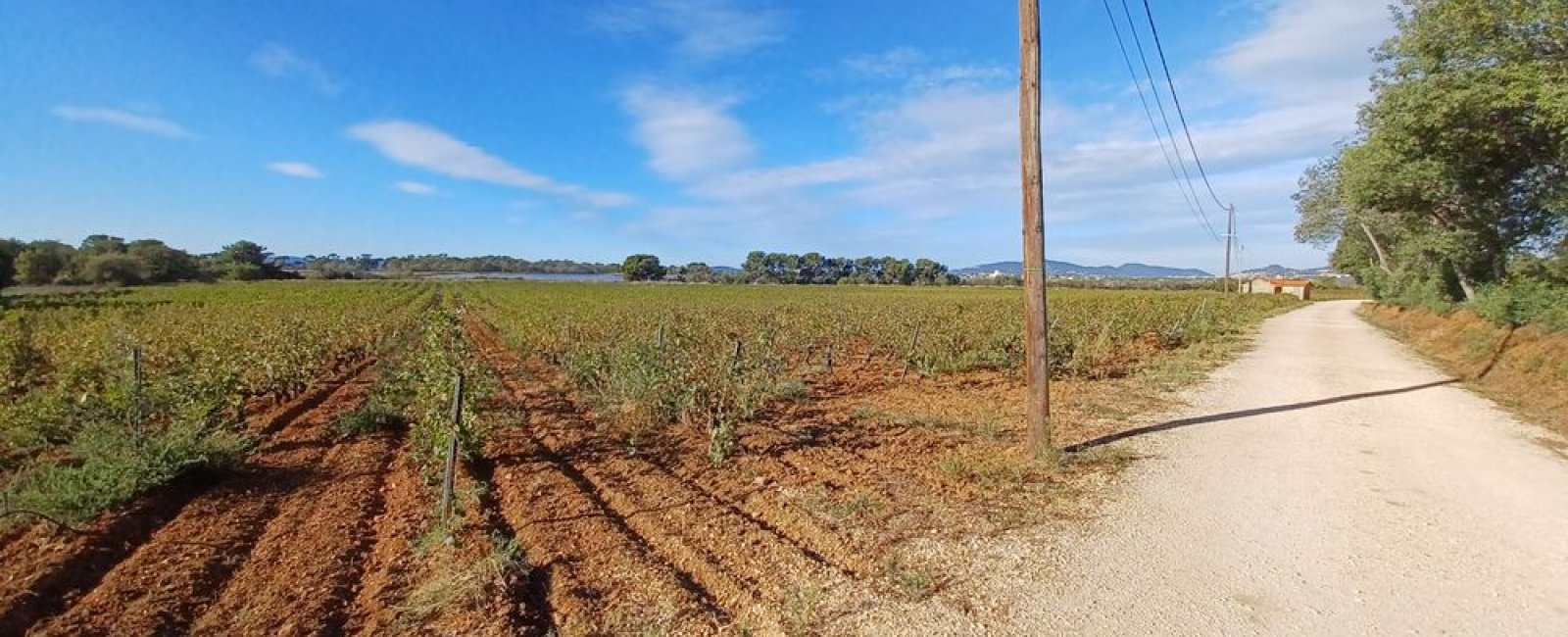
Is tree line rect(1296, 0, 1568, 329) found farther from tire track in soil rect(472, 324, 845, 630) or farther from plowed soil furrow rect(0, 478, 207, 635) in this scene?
plowed soil furrow rect(0, 478, 207, 635)

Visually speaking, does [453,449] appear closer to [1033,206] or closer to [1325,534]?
[1033,206]

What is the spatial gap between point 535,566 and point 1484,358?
19.3 metres

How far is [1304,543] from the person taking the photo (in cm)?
475

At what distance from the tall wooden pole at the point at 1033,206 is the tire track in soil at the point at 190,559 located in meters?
6.86

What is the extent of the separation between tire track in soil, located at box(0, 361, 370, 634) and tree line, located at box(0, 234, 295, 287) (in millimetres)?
68349

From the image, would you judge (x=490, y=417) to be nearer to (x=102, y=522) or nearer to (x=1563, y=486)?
(x=102, y=522)

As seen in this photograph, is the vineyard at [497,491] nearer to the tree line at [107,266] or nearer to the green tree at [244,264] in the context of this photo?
the tree line at [107,266]

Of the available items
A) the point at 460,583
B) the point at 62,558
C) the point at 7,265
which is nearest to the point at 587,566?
the point at 460,583

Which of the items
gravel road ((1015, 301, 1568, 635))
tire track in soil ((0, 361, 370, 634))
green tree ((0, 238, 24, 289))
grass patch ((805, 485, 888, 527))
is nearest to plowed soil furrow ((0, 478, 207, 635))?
tire track in soil ((0, 361, 370, 634))

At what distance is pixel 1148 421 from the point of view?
8758mm

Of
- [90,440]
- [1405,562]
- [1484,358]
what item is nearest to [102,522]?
[90,440]

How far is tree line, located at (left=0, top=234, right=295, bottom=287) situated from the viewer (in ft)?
191

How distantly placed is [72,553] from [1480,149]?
22328 mm

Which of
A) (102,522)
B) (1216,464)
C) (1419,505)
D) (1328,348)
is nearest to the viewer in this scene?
(102,522)
